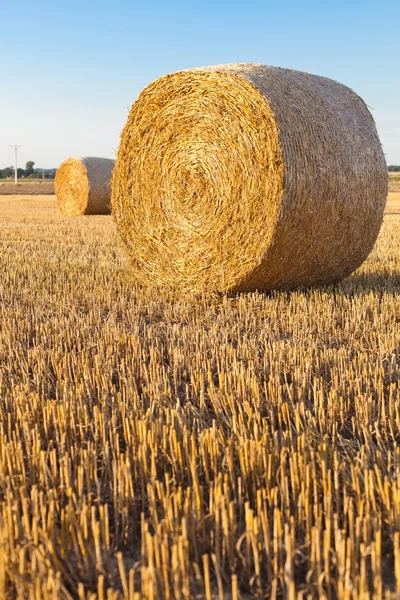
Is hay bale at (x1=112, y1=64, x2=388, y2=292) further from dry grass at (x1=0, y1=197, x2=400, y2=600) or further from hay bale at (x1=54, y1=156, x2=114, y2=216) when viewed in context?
hay bale at (x1=54, y1=156, x2=114, y2=216)

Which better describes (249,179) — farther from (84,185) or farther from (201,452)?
(84,185)

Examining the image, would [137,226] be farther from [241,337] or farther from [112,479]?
[112,479]

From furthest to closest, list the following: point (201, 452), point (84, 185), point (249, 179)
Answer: point (84, 185) < point (249, 179) < point (201, 452)

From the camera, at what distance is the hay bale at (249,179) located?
612 centimetres

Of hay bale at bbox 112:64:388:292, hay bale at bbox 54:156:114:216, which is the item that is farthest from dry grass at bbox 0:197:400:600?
hay bale at bbox 54:156:114:216

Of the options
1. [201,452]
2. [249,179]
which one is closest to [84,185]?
[249,179]

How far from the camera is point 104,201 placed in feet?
65.9

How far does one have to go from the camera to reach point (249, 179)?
629cm

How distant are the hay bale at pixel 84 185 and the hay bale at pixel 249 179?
12.2 metres

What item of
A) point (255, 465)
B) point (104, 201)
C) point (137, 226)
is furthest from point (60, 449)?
point (104, 201)

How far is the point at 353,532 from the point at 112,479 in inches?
39.7

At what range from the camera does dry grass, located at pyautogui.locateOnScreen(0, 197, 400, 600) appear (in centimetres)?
213

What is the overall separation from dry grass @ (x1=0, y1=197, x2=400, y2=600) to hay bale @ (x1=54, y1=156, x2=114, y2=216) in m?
13.8

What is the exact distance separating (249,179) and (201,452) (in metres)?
3.87
